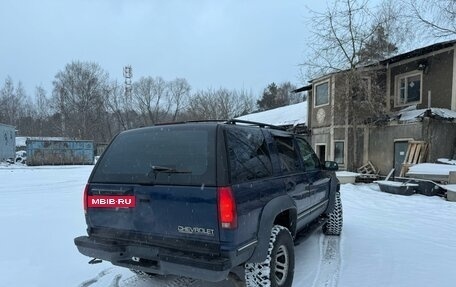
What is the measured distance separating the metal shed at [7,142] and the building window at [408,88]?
32.7 meters

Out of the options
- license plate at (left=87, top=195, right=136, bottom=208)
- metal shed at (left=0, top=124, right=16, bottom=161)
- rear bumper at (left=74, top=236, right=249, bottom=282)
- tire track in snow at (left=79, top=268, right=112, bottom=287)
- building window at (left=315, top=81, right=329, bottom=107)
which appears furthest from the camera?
metal shed at (left=0, top=124, right=16, bottom=161)

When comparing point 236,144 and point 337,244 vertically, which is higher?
point 236,144

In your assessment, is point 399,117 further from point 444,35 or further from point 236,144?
point 236,144

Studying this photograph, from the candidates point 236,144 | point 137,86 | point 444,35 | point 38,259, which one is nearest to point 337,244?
point 236,144

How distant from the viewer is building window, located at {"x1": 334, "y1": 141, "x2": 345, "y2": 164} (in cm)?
1858

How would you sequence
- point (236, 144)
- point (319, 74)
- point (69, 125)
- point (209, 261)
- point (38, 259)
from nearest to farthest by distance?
point (209, 261), point (236, 144), point (38, 259), point (319, 74), point (69, 125)

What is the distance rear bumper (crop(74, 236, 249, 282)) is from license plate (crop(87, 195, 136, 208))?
0.35 meters

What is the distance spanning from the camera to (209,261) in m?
2.96

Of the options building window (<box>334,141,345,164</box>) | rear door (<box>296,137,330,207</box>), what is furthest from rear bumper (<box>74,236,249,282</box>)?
building window (<box>334,141,345,164</box>)


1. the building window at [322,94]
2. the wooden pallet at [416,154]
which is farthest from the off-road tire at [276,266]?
the building window at [322,94]

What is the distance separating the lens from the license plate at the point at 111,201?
132 inches

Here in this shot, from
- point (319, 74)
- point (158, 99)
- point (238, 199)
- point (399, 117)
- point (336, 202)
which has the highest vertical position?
point (158, 99)

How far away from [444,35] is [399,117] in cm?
405

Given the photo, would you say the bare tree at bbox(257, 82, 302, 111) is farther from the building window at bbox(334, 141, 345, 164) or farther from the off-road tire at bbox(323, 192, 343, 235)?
the off-road tire at bbox(323, 192, 343, 235)
